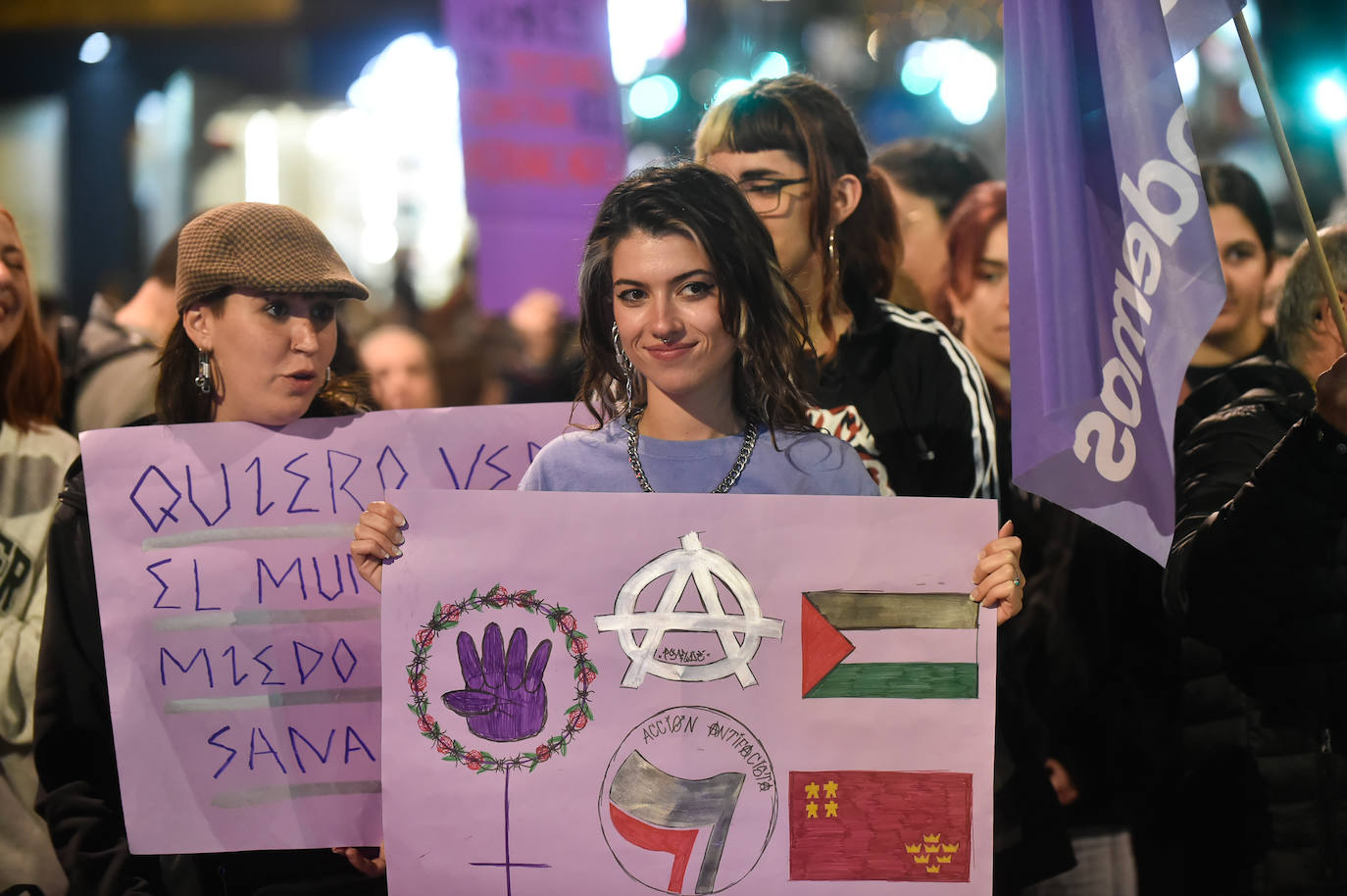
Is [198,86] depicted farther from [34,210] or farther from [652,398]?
[652,398]

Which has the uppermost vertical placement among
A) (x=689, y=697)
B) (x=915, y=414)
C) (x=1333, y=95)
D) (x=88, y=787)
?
(x=1333, y=95)

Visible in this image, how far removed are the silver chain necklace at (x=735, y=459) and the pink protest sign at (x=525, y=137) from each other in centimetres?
224

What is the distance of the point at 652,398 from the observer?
222 centimetres

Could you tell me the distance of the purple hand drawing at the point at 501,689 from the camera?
205 centimetres

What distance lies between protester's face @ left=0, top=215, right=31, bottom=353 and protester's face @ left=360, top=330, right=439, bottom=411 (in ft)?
8.00

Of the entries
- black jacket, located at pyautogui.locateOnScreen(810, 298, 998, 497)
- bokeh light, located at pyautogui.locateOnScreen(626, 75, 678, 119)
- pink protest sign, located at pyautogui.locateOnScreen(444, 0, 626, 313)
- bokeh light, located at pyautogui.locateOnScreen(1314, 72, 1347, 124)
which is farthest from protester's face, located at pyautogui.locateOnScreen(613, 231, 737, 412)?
bokeh light, located at pyautogui.locateOnScreen(626, 75, 678, 119)

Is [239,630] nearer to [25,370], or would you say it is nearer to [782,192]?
[25,370]

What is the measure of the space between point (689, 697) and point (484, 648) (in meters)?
0.35

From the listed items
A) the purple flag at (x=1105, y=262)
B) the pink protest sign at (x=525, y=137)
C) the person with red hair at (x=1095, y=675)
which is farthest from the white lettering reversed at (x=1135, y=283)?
the pink protest sign at (x=525, y=137)

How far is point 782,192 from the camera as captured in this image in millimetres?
2713

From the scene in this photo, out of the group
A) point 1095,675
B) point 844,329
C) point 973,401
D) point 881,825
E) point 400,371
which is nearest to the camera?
point 881,825

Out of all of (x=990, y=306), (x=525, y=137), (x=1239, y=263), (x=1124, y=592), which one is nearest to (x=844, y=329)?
(x=990, y=306)

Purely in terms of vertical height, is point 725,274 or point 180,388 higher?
point 725,274

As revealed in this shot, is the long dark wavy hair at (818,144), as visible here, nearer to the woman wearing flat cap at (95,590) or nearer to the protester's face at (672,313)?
the protester's face at (672,313)
